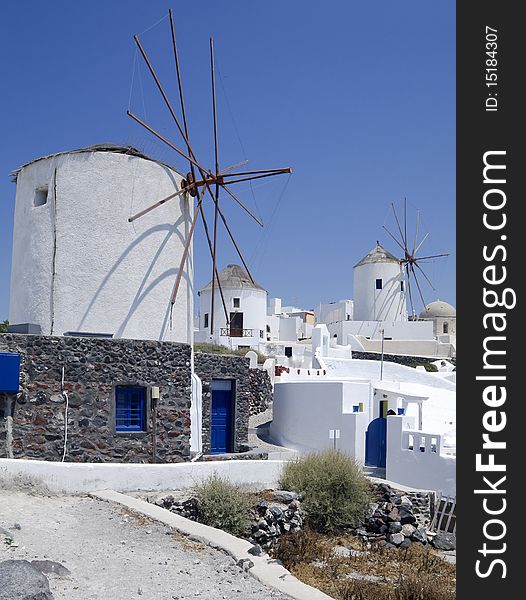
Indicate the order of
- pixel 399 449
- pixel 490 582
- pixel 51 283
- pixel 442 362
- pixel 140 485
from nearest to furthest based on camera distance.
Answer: pixel 490 582 < pixel 140 485 < pixel 51 283 < pixel 399 449 < pixel 442 362

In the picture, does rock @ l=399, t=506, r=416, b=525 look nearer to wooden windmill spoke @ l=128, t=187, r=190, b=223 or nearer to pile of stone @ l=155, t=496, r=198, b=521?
pile of stone @ l=155, t=496, r=198, b=521

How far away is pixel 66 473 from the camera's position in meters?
10.2

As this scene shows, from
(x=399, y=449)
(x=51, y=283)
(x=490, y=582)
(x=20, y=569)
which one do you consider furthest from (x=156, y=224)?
(x=490, y=582)

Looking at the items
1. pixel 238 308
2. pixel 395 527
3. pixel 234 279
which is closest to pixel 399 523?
pixel 395 527

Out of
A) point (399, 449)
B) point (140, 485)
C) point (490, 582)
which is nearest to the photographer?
point (490, 582)

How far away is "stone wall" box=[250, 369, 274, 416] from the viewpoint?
880 inches

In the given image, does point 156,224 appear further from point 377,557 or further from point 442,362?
point 442,362

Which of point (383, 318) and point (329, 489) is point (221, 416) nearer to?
point (329, 489)

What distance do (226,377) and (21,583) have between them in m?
10.8

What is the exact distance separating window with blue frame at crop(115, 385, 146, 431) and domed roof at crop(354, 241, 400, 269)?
3182 cm

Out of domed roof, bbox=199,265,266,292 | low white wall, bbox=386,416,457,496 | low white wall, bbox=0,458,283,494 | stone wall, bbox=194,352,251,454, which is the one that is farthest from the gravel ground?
domed roof, bbox=199,265,266,292

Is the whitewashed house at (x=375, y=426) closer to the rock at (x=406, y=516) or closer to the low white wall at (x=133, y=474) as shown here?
the rock at (x=406, y=516)

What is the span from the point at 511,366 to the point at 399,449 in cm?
922

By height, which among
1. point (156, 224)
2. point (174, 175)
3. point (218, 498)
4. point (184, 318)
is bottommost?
point (218, 498)
